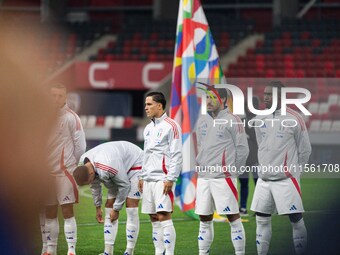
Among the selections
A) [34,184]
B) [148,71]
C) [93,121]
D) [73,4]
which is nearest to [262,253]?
[34,184]

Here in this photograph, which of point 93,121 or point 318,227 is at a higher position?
point 93,121

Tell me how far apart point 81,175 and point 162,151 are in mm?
699

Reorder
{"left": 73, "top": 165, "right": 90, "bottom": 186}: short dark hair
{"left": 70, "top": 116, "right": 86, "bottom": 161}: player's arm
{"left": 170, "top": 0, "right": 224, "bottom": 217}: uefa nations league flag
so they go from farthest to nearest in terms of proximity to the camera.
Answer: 1. {"left": 170, "top": 0, "right": 224, "bottom": 217}: uefa nations league flag
2. {"left": 70, "top": 116, "right": 86, "bottom": 161}: player's arm
3. {"left": 73, "top": 165, "right": 90, "bottom": 186}: short dark hair

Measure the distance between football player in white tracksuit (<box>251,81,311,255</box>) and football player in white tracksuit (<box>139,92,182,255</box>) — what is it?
639 mm

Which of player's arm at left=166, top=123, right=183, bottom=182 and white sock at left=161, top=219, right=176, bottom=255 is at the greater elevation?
player's arm at left=166, top=123, right=183, bottom=182

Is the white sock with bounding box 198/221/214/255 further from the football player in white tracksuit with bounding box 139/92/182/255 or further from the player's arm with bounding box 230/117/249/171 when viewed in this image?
the player's arm with bounding box 230/117/249/171

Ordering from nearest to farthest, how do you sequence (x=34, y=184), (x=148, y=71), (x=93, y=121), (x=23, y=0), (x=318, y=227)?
(x=34, y=184)
(x=318, y=227)
(x=93, y=121)
(x=148, y=71)
(x=23, y=0)

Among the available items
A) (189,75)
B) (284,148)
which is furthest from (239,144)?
(189,75)

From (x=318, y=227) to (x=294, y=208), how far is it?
236cm

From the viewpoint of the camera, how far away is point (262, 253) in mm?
5633

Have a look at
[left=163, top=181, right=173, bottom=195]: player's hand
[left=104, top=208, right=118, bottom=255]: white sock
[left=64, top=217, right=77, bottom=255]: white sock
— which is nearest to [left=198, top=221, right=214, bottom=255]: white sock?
[left=163, top=181, right=173, bottom=195]: player's hand

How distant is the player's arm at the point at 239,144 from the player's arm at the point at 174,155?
0.48m

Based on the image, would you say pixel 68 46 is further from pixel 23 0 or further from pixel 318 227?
pixel 318 227

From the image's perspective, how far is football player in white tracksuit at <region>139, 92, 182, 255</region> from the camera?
540 centimetres
